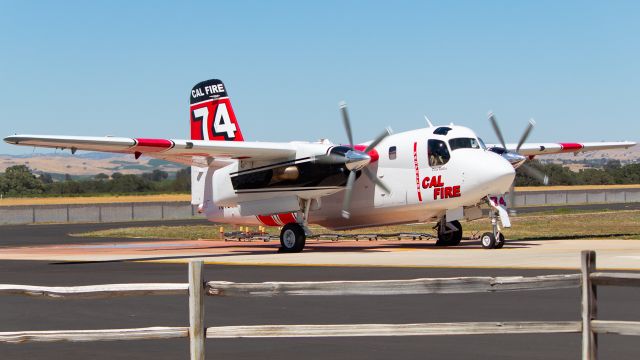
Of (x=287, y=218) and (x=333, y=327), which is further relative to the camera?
(x=287, y=218)

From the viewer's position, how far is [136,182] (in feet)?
425

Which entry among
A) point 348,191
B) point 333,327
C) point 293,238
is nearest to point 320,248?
point 293,238

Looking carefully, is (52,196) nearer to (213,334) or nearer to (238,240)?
(238,240)

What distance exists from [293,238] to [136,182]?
96.4 meters

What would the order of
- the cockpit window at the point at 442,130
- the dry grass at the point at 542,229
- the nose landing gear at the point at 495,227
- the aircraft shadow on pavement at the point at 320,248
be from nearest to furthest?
the aircraft shadow on pavement at the point at 320,248
the nose landing gear at the point at 495,227
the cockpit window at the point at 442,130
the dry grass at the point at 542,229

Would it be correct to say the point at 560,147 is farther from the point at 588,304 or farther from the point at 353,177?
the point at 588,304

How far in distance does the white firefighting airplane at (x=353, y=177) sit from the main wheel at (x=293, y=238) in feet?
0.11

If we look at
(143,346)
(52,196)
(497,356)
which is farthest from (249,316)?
(52,196)

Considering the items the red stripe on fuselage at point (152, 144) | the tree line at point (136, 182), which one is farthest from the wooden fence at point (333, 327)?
the tree line at point (136, 182)

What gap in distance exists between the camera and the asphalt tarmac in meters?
12.4

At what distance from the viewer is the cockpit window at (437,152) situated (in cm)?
3447

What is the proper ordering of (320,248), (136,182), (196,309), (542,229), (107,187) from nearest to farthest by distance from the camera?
(196,309) < (320,248) < (542,229) < (136,182) < (107,187)

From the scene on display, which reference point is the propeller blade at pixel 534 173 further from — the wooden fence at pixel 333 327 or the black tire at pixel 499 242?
the wooden fence at pixel 333 327

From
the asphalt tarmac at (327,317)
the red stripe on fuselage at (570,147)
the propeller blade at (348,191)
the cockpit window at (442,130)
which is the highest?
the cockpit window at (442,130)
